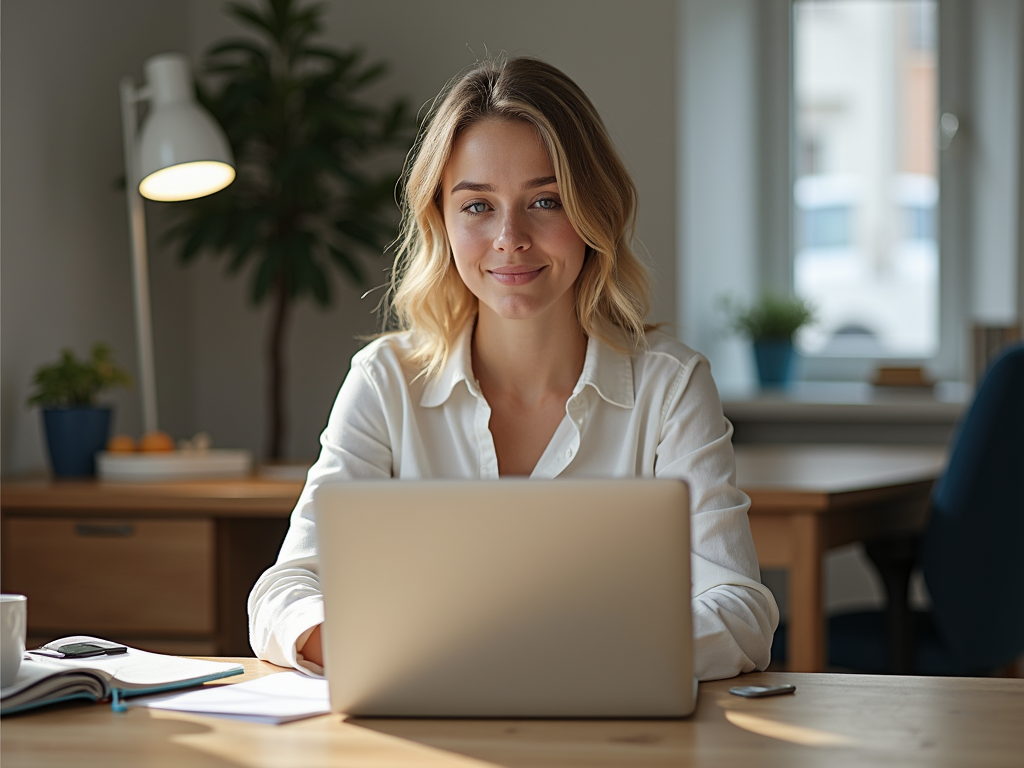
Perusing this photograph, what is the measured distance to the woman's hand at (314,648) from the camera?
1.15 meters

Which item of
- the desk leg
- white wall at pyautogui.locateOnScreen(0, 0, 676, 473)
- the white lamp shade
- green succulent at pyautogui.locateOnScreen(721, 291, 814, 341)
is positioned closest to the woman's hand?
the desk leg

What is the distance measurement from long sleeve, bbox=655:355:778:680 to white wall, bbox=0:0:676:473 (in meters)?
1.66

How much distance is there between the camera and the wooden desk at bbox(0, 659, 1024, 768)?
85 cm

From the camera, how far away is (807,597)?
2.11 metres

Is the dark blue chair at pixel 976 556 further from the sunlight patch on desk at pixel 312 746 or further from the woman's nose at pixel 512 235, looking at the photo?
the sunlight patch on desk at pixel 312 746

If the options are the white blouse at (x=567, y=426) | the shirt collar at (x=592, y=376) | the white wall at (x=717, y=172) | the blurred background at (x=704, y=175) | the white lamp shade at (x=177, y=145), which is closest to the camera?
the white blouse at (x=567, y=426)

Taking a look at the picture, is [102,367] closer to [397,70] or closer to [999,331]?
[397,70]

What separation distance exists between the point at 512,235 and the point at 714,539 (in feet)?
1.46

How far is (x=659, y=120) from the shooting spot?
3.25 m

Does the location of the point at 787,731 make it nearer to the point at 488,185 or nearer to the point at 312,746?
the point at 312,746

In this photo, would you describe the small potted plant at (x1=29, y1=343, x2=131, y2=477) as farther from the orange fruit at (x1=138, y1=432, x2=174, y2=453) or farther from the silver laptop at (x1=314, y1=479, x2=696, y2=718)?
the silver laptop at (x1=314, y1=479, x2=696, y2=718)

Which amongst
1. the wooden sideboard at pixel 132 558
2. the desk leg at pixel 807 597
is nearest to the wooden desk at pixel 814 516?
the desk leg at pixel 807 597

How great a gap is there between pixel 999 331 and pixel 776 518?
1.38 m

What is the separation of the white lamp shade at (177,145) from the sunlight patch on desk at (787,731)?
1.73 meters
